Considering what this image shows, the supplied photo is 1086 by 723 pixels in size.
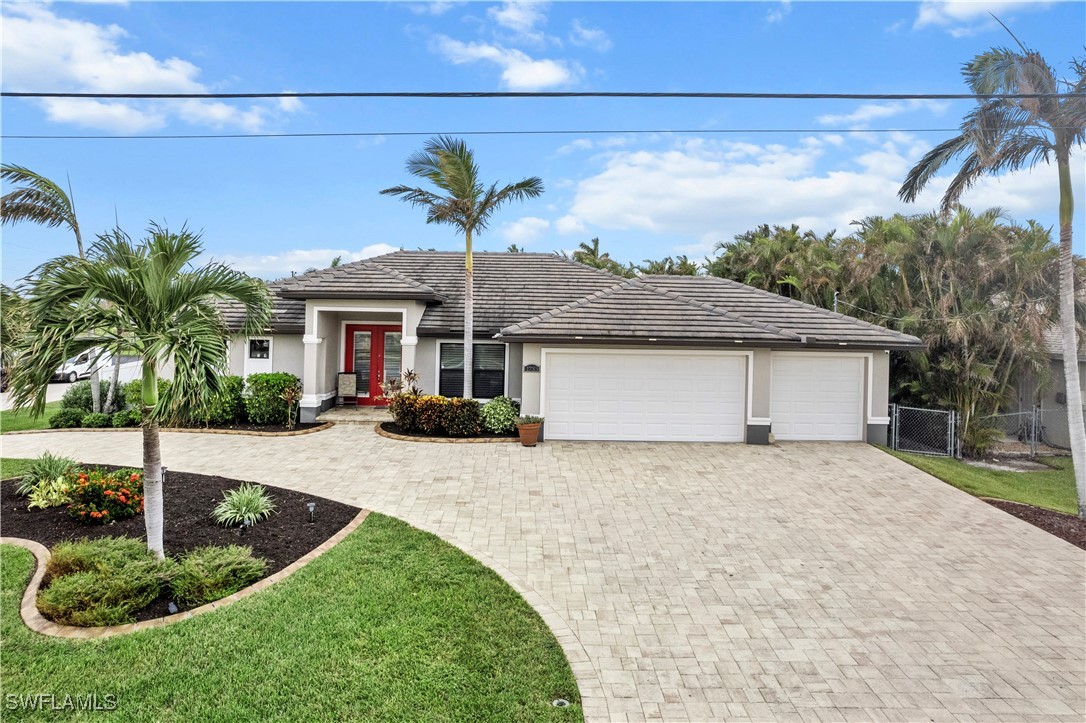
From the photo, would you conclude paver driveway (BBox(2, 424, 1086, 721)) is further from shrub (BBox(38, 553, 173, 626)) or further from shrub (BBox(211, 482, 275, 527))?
shrub (BBox(38, 553, 173, 626))

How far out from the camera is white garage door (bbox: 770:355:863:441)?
1374 centimetres

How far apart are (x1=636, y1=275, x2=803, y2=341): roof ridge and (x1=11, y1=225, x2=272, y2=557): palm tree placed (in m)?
11.4

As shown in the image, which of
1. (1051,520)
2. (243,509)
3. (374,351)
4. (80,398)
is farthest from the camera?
(374,351)

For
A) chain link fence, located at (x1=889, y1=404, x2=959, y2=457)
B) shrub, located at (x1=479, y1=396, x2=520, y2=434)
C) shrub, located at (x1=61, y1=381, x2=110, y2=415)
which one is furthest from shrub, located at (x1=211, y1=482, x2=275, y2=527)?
chain link fence, located at (x1=889, y1=404, x2=959, y2=457)

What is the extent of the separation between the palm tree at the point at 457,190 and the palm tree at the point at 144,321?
813 cm

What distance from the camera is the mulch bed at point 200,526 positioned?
6.51m

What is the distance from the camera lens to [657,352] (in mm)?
13367

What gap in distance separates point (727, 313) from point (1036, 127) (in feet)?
22.0

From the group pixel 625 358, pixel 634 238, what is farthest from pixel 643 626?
pixel 634 238

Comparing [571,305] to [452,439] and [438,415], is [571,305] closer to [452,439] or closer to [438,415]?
[438,415]

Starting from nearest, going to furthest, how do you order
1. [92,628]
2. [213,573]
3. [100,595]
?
[92,628] → [100,595] → [213,573]

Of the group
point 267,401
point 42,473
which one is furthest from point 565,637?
point 267,401

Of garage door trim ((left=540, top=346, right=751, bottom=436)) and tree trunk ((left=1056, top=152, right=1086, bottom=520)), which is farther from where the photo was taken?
garage door trim ((left=540, top=346, right=751, bottom=436))

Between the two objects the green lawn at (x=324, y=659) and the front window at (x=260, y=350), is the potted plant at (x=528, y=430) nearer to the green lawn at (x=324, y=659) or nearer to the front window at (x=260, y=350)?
the green lawn at (x=324, y=659)
